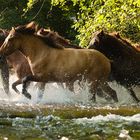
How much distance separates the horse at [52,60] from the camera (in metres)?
12.5

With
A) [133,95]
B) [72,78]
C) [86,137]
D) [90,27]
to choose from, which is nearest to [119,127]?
Answer: [86,137]

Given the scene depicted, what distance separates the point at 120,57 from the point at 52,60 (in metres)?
2.39

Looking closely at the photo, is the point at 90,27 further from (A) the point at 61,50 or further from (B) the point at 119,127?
(B) the point at 119,127

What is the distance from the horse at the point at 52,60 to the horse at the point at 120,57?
3.82ft

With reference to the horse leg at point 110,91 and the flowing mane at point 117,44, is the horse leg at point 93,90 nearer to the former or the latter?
the horse leg at point 110,91

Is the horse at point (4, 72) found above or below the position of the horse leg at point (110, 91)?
above

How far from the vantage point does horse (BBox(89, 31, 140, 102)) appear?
1407 cm

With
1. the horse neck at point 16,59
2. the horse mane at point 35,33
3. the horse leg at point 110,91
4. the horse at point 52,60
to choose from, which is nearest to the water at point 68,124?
the horse at point 52,60

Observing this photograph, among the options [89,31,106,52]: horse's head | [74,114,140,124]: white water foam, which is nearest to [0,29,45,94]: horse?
[89,31,106,52]: horse's head

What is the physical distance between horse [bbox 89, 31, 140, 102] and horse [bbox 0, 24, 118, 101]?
1163 mm

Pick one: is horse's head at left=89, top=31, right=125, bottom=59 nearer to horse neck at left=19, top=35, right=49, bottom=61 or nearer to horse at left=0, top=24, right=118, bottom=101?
horse at left=0, top=24, right=118, bottom=101

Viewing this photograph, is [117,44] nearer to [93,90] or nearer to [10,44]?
[93,90]

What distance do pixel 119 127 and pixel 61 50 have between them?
4853 millimetres

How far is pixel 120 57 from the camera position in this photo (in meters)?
14.3
